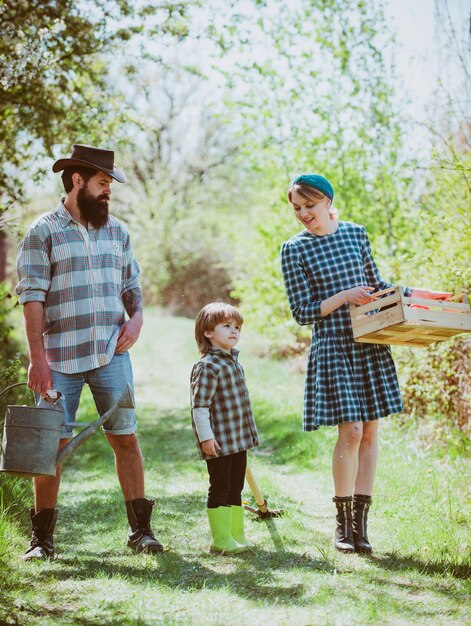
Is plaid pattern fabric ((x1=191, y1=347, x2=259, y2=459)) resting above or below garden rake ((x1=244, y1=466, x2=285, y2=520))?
above

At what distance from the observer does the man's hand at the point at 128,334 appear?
3717 millimetres

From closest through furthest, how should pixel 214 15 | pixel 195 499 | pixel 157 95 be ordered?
pixel 195 499, pixel 214 15, pixel 157 95

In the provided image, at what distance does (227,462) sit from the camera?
3705 millimetres

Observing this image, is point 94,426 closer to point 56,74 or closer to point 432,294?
point 432,294

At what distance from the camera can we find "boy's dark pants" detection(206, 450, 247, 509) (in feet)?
12.0

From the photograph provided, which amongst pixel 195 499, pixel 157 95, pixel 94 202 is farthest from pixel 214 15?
pixel 157 95

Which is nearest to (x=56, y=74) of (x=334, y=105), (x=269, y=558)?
(x=334, y=105)

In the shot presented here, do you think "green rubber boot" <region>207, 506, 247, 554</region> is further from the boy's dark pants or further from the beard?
the beard

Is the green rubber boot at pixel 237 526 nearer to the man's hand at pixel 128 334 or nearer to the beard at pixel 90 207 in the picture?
the man's hand at pixel 128 334

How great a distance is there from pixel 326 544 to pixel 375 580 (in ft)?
2.00

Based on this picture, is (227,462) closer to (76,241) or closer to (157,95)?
(76,241)

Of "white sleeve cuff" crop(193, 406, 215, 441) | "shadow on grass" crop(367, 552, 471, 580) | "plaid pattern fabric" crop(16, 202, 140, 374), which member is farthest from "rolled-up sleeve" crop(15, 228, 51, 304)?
"shadow on grass" crop(367, 552, 471, 580)

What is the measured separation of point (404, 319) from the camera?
320cm

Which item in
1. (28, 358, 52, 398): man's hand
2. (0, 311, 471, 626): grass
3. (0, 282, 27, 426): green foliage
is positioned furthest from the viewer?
(0, 282, 27, 426): green foliage
